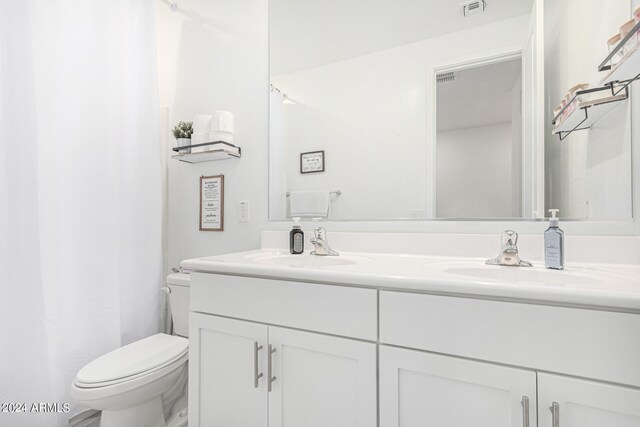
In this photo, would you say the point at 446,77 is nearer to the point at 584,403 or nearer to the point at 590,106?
the point at 590,106

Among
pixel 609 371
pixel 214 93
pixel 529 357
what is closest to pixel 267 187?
pixel 214 93

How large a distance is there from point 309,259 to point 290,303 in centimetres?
Answer: 36

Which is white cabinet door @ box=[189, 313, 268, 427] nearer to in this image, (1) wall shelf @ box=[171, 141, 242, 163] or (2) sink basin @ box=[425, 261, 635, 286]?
(2) sink basin @ box=[425, 261, 635, 286]

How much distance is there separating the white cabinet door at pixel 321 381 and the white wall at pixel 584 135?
91cm

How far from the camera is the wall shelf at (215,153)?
5.32 ft

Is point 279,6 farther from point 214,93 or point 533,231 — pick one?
point 533,231

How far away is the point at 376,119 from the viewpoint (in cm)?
142

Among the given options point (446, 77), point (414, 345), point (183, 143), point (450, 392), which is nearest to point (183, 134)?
point (183, 143)

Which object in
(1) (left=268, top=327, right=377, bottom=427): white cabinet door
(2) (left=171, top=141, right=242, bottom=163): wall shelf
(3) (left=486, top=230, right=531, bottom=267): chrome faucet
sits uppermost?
(2) (left=171, top=141, right=242, bottom=163): wall shelf

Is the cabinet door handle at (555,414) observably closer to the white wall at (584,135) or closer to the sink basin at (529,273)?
the sink basin at (529,273)

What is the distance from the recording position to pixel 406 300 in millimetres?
808

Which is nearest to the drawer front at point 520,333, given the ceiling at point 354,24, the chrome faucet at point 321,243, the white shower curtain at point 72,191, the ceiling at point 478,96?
the chrome faucet at point 321,243

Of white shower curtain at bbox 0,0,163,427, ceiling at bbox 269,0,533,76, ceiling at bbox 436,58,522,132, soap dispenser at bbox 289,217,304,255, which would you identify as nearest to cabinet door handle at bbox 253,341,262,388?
soap dispenser at bbox 289,217,304,255

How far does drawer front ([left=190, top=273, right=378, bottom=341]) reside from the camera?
2.82 ft
